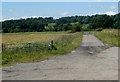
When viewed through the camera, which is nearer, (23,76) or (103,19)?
(23,76)

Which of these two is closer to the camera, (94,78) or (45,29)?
(94,78)

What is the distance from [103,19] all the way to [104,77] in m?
134

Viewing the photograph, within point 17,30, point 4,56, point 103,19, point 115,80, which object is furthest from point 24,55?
point 103,19

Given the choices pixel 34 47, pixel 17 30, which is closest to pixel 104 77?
pixel 34 47

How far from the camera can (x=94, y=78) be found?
9.18 meters

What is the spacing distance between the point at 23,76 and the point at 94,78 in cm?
343

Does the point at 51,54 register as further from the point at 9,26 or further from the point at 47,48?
the point at 9,26

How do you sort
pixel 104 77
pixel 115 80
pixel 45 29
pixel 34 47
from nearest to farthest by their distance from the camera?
pixel 115 80, pixel 104 77, pixel 34 47, pixel 45 29

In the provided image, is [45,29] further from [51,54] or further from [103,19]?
[51,54]

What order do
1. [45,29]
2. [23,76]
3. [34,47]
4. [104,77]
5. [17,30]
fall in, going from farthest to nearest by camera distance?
[45,29], [17,30], [34,47], [23,76], [104,77]

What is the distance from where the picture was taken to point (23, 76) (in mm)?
10188

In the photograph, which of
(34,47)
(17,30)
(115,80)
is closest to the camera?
(115,80)

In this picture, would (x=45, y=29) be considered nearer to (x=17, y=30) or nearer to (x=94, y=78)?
(x=17, y=30)

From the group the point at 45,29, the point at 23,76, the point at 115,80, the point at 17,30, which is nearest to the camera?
the point at 115,80
